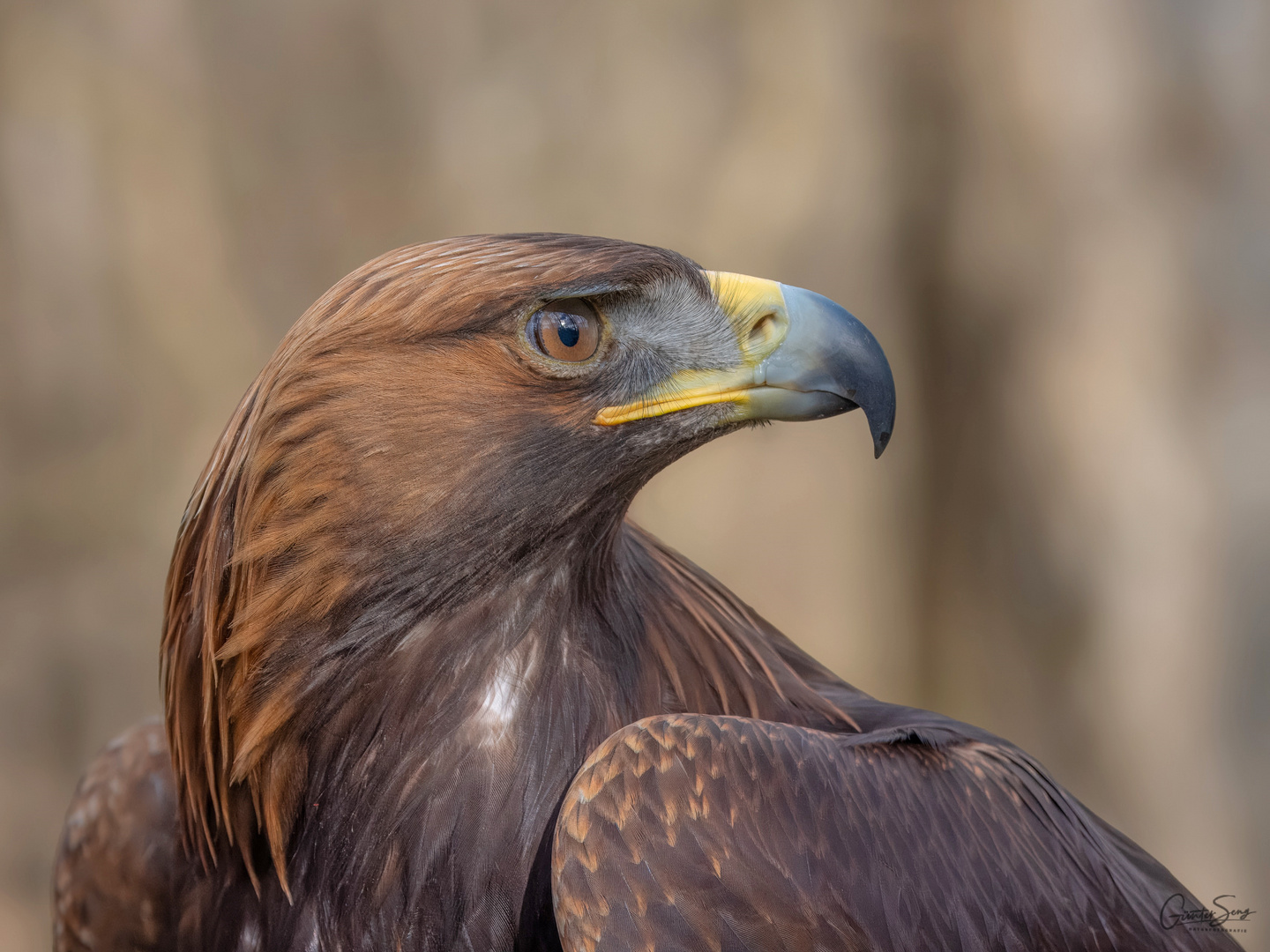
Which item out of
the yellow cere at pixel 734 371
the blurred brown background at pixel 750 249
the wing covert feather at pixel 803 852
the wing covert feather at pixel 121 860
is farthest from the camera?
the blurred brown background at pixel 750 249

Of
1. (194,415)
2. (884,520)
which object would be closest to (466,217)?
(194,415)

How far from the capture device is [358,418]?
1.62 meters

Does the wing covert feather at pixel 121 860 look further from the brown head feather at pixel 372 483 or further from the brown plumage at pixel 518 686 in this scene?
the brown head feather at pixel 372 483

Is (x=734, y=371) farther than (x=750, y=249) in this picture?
No

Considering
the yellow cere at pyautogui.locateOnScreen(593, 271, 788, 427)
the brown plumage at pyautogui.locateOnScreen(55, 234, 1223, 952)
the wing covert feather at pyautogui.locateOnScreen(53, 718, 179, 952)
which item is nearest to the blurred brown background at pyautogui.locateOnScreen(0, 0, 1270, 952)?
the wing covert feather at pyautogui.locateOnScreen(53, 718, 179, 952)

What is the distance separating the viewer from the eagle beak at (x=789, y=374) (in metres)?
1.73

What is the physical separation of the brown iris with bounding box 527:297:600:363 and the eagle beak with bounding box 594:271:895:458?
12cm

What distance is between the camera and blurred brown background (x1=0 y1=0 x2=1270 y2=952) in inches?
165

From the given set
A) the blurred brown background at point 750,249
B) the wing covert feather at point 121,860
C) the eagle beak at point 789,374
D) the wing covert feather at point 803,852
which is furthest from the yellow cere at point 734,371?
the blurred brown background at point 750,249

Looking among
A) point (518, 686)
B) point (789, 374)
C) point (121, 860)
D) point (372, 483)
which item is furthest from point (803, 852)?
point (121, 860)

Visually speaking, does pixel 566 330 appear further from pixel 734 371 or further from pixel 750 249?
pixel 750 249

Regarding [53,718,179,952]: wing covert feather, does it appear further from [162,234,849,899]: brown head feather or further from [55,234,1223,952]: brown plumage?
[162,234,849,899]: brown head feather

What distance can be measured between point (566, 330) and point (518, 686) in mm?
613

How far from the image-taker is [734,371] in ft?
5.76
